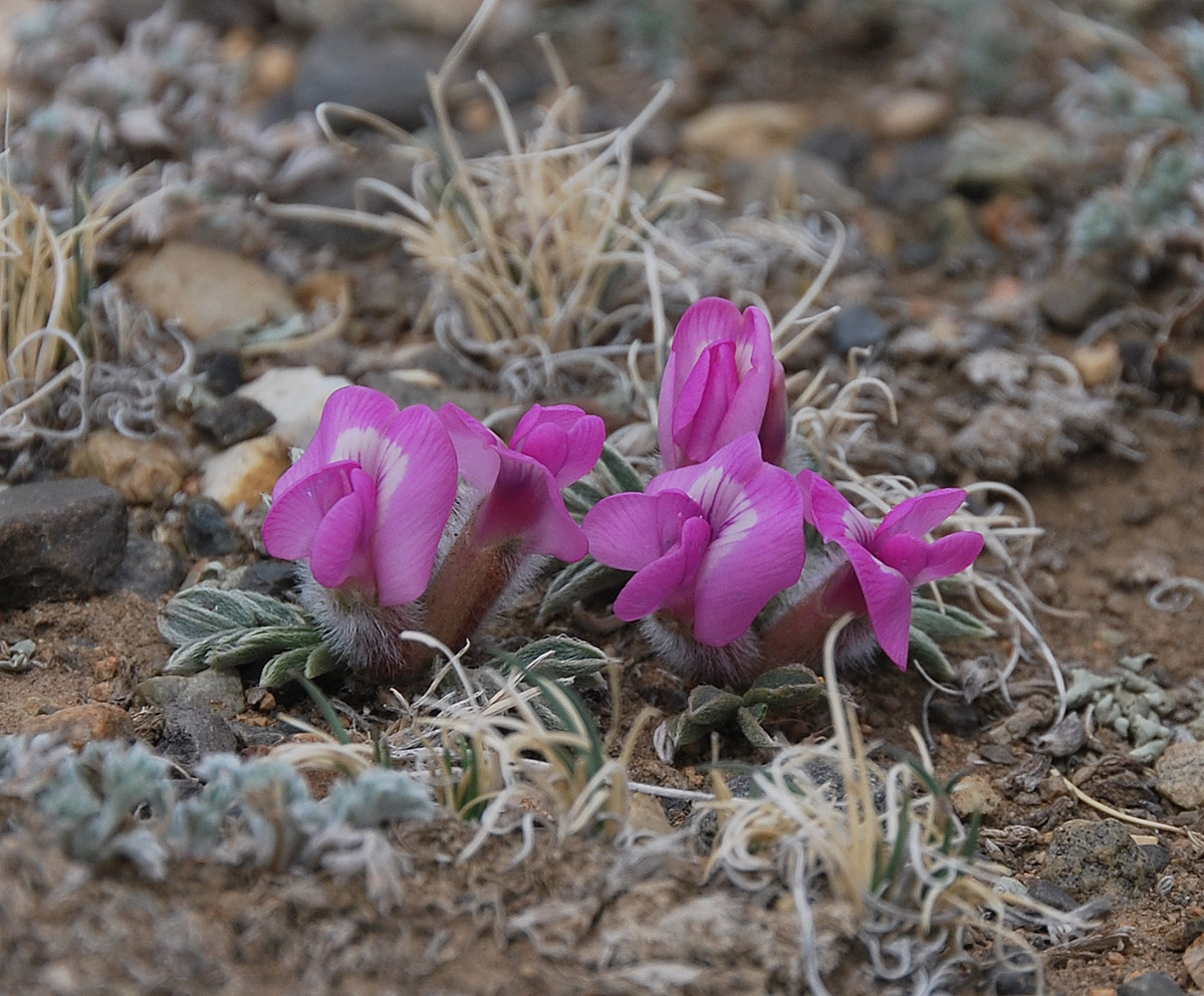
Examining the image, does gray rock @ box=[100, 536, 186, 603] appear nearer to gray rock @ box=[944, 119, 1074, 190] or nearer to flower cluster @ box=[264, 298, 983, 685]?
flower cluster @ box=[264, 298, 983, 685]

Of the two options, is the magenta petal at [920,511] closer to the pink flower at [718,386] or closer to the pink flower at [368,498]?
the pink flower at [718,386]

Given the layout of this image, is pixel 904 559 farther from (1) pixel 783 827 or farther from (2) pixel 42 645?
(2) pixel 42 645

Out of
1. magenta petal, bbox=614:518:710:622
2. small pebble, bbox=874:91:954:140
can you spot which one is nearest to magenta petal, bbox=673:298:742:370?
magenta petal, bbox=614:518:710:622

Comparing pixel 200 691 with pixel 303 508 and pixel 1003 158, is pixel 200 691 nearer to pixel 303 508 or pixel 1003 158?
pixel 303 508

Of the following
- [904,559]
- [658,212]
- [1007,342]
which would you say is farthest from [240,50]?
[904,559]

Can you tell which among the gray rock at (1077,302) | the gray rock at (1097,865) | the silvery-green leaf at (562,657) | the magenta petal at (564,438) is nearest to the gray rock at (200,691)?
the silvery-green leaf at (562,657)

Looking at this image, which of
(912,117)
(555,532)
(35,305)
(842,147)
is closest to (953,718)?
(555,532)
